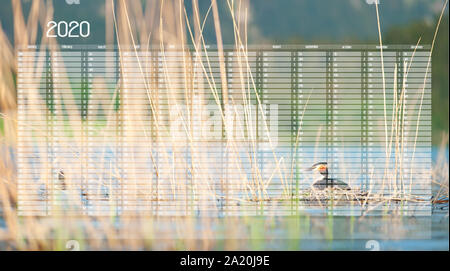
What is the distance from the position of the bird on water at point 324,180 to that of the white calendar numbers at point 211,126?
23mm

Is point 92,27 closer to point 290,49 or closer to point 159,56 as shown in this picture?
point 159,56

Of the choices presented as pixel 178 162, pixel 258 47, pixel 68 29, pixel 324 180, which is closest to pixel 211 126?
pixel 178 162

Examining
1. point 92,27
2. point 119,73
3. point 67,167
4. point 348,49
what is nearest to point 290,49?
point 348,49

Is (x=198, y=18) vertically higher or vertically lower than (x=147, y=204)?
higher

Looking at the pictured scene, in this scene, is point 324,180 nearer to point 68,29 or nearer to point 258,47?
point 258,47

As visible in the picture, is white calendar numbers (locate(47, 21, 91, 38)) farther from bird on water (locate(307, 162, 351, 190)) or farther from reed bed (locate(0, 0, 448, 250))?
bird on water (locate(307, 162, 351, 190))

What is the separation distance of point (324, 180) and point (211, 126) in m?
0.57

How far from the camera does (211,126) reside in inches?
53.1

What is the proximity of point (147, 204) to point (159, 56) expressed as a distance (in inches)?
26.5

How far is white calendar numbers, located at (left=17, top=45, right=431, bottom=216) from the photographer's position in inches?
53.1

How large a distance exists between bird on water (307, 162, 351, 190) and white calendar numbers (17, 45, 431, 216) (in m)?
0.02

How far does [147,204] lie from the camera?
1.36 meters

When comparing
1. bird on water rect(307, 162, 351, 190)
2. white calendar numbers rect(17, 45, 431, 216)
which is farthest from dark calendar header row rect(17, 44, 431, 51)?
bird on water rect(307, 162, 351, 190)

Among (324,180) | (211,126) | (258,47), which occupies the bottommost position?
(324,180)
